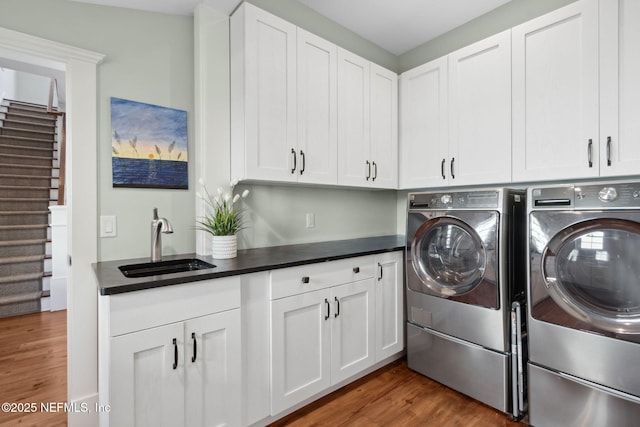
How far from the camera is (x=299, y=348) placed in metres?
1.72

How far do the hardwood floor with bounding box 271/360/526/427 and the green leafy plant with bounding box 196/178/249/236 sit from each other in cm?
114

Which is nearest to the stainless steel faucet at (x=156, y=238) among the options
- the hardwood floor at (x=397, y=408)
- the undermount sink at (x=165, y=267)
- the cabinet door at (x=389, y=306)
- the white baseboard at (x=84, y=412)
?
the undermount sink at (x=165, y=267)

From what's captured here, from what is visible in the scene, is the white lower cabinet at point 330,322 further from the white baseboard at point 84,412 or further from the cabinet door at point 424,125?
the white baseboard at point 84,412

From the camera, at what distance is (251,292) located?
154cm

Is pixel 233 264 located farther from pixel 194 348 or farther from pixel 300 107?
pixel 300 107

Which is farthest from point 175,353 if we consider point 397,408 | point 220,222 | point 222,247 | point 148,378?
point 397,408

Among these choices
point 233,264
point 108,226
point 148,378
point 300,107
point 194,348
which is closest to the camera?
point 148,378

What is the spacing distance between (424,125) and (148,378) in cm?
247

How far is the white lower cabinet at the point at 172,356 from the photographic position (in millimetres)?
1164

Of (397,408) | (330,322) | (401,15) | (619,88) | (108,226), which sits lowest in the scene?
(397,408)

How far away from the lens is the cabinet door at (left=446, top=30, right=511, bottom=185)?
6.89ft

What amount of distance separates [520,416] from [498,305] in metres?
0.64

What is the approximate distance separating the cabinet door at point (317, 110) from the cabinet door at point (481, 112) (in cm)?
93

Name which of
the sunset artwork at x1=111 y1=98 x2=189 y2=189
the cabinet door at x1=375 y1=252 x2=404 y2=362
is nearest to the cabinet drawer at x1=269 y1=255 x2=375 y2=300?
the cabinet door at x1=375 y1=252 x2=404 y2=362
